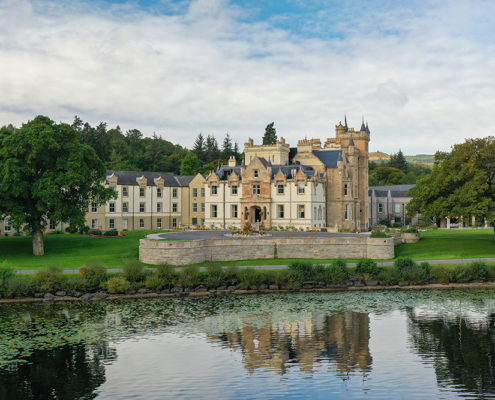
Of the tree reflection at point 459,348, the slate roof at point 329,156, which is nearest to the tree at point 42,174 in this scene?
the tree reflection at point 459,348

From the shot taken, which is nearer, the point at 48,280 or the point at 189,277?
the point at 48,280

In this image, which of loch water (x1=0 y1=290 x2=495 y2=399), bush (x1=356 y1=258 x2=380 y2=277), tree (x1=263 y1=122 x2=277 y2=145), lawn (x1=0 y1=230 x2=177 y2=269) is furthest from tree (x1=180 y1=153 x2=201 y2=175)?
loch water (x1=0 y1=290 x2=495 y2=399)

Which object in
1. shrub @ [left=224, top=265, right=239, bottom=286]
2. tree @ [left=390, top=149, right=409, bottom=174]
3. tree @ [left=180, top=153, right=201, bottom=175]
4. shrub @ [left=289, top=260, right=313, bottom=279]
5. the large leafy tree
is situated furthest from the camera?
tree @ [left=390, top=149, right=409, bottom=174]

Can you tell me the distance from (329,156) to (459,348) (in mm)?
51606

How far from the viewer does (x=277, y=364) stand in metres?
23.9

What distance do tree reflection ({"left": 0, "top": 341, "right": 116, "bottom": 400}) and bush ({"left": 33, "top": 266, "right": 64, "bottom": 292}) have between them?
1224cm

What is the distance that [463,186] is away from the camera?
174ft

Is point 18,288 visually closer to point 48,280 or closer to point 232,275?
point 48,280

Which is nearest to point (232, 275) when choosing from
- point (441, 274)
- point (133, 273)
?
point (133, 273)

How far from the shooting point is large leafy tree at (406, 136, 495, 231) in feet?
169

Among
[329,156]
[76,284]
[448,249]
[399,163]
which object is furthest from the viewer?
[399,163]

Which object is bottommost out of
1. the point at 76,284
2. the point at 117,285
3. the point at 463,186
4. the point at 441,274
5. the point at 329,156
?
the point at 117,285

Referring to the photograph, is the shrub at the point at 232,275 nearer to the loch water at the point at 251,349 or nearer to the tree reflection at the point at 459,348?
the loch water at the point at 251,349

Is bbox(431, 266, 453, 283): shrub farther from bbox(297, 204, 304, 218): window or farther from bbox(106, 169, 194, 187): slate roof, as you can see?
bbox(106, 169, 194, 187): slate roof
